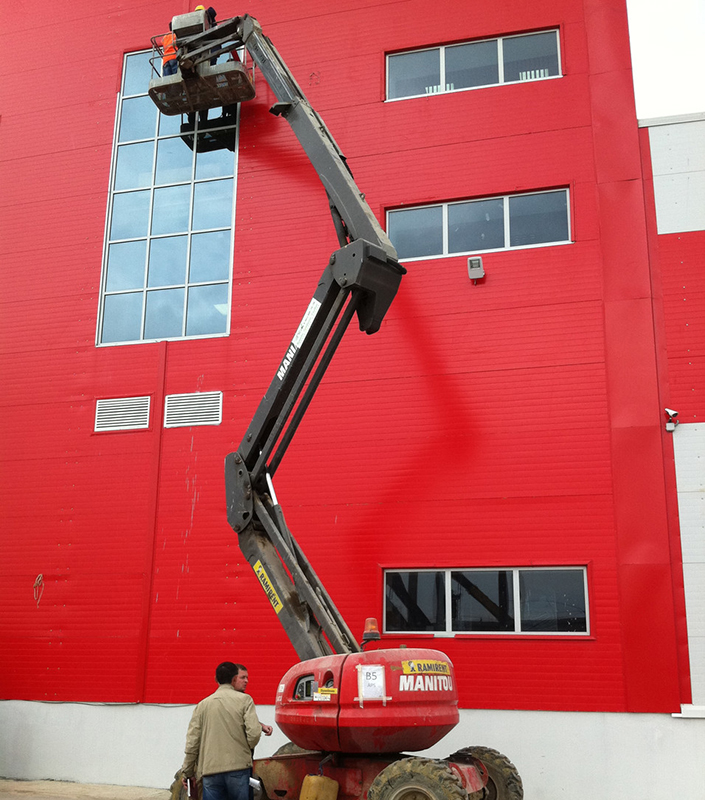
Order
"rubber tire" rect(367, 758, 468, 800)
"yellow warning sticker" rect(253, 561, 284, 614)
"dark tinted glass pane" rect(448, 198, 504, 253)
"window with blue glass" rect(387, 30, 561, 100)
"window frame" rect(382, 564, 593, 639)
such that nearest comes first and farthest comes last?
1. "rubber tire" rect(367, 758, 468, 800)
2. "yellow warning sticker" rect(253, 561, 284, 614)
3. "window frame" rect(382, 564, 593, 639)
4. "dark tinted glass pane" rect(448, 198, 504, 253)
5. "window with blue glass" rect(387, 30, 561, 100)

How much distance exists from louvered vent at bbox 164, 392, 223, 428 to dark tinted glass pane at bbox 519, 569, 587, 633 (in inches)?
219

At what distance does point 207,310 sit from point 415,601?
5994mm

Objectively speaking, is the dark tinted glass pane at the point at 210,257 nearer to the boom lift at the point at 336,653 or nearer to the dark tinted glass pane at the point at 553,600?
the boom lift at the point at 336,653

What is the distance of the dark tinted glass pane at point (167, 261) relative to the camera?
15.2 metres

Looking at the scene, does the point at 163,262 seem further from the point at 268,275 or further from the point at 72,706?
the point at 72,706

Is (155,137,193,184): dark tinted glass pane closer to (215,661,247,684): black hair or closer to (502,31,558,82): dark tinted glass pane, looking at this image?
(502,31,558,82): dark tinted glass pane

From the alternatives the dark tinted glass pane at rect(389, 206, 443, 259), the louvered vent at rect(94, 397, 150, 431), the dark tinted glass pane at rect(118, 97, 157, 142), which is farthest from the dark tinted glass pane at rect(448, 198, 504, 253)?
the dark tinted glass pane at rect(118, 97, 157, 142)

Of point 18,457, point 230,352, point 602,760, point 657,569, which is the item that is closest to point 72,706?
point 18,457

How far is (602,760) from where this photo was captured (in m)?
11.4

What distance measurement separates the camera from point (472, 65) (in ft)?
47.9

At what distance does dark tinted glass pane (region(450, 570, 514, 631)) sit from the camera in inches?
480

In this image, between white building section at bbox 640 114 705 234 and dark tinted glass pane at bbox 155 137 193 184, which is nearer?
white building section at bbox 640 114 705 234

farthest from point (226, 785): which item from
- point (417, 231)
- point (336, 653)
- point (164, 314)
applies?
point (417, 231)

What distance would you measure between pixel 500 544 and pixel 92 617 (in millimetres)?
6603
